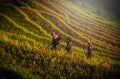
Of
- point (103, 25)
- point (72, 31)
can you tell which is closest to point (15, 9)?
point (72, 31)

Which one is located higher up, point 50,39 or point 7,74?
point 50,39

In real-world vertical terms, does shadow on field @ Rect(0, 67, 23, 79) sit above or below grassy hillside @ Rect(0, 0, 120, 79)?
below

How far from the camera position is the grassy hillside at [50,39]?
7969 mm

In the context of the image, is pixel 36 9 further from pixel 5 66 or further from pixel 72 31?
pixel 5 66

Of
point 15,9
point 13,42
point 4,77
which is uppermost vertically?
point 15,9

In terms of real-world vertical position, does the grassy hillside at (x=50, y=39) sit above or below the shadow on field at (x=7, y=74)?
above

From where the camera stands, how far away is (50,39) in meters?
8.95

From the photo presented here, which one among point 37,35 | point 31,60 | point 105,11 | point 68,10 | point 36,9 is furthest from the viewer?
point 105,11

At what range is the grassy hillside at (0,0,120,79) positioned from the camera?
797cm

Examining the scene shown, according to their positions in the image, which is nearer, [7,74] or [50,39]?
[7,74]

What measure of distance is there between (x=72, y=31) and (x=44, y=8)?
1185mm

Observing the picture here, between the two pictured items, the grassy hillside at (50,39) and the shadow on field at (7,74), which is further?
the grassy hillside at (50,39)

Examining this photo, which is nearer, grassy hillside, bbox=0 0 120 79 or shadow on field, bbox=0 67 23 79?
shadow on field, bbox=0 67 23 79

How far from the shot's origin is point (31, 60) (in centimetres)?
809
